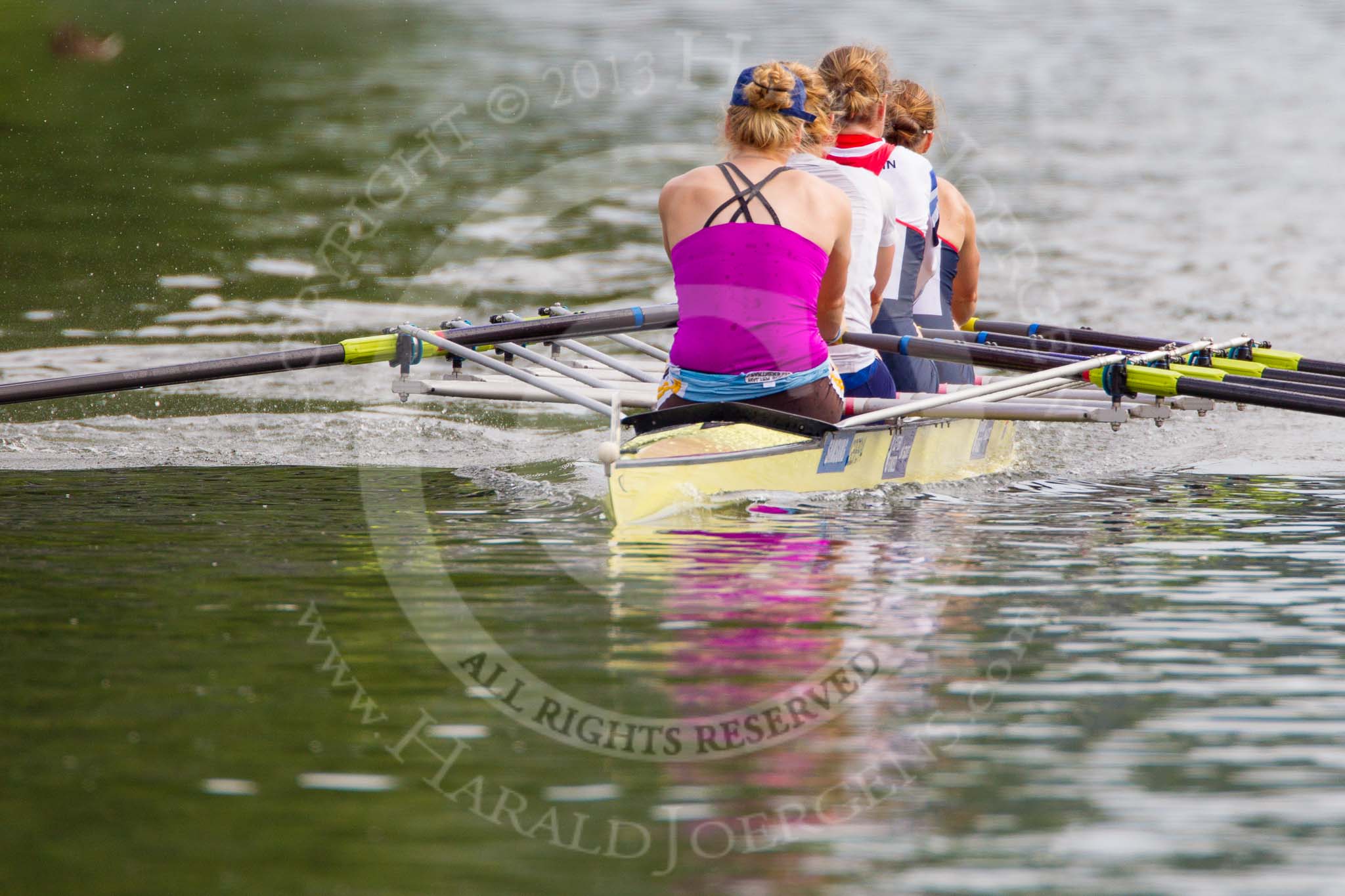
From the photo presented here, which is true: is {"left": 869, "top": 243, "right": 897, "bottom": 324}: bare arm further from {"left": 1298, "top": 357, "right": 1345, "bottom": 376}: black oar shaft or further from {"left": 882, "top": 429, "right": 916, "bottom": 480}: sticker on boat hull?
{"left": 1298, "top": 357, "right": 1345, "bottom": 376}: black oar shaft

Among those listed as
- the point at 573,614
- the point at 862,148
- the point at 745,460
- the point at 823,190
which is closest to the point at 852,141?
the point at 862,148

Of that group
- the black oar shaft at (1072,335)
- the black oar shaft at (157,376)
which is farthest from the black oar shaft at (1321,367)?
the black oar shaft at (157,376)

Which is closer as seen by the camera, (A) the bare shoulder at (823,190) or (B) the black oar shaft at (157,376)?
(A) the bare shoulder at (823,190)

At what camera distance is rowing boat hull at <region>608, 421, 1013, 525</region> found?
6500mm

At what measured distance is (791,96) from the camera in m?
6.46

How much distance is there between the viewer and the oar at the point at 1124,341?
365 inches

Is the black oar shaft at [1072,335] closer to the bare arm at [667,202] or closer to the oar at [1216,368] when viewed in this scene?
the oar at [1216,368]

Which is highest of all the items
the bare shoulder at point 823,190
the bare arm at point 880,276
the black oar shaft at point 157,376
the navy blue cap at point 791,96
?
the navy blue cap at point 791,96

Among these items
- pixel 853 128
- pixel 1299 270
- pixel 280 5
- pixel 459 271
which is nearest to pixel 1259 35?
pixel 1299 270

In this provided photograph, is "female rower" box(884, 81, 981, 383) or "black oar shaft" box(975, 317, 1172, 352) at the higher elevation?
"female rower" box(884, 81, 981, 383)

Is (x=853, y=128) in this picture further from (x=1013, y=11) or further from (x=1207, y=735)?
(x=1013, y=11)

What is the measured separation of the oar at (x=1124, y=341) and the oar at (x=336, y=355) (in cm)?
239

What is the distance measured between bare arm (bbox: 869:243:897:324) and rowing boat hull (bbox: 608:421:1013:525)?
657mm

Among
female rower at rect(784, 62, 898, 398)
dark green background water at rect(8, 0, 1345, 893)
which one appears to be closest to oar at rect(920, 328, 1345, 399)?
dark green background water at rect(8, 0, 1345, 893)
